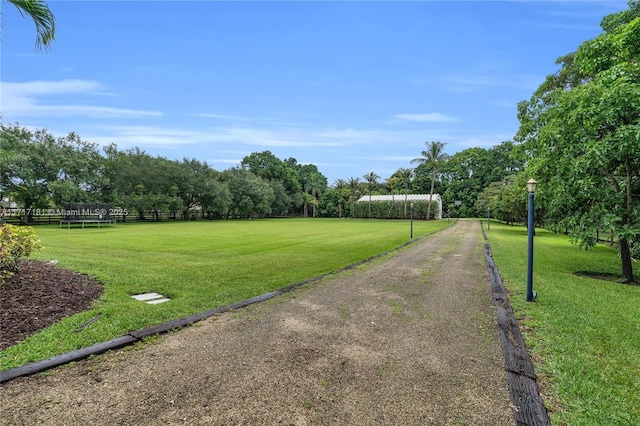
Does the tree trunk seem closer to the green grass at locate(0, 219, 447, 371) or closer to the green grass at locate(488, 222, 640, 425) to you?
the green grass at locate(488, 222, 640, 425)

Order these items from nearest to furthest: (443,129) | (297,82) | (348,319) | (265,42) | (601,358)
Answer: (601,358) < (348,319) < (265,42) < (297,82) < (443,129)

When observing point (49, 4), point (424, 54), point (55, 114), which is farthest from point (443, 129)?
point (49, 4)

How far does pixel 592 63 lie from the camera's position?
304 inches

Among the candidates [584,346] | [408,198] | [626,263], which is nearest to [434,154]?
[408,198]

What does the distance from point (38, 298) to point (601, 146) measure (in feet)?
33.9

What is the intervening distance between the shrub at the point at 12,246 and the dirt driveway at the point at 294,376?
287cm

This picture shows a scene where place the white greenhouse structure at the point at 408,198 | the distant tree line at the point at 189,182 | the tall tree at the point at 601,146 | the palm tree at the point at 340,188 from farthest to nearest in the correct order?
1. the palm tree at the point at 340,188
2. the white greenhouse structure at the point at 408,198
3. the distant tree line at the point at 189,182
4. the tall tree at the point at 601,146

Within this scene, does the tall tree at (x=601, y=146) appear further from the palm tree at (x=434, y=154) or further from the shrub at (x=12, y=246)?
the palm tree at (x=434, y=154)

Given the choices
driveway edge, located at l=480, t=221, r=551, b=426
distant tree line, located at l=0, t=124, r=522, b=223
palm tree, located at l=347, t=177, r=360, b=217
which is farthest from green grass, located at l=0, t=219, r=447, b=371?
palm tree, located at l=347, t=177, r=360, b=217

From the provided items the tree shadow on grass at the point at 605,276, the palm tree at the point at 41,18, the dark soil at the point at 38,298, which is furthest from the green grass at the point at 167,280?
the tree shadow on grass at the point at 605,276

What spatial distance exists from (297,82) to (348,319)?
19175mm

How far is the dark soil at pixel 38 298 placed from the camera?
11.6 feet

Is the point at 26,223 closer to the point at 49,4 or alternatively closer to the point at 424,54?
the point at 49,4

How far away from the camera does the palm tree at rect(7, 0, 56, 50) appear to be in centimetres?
362
